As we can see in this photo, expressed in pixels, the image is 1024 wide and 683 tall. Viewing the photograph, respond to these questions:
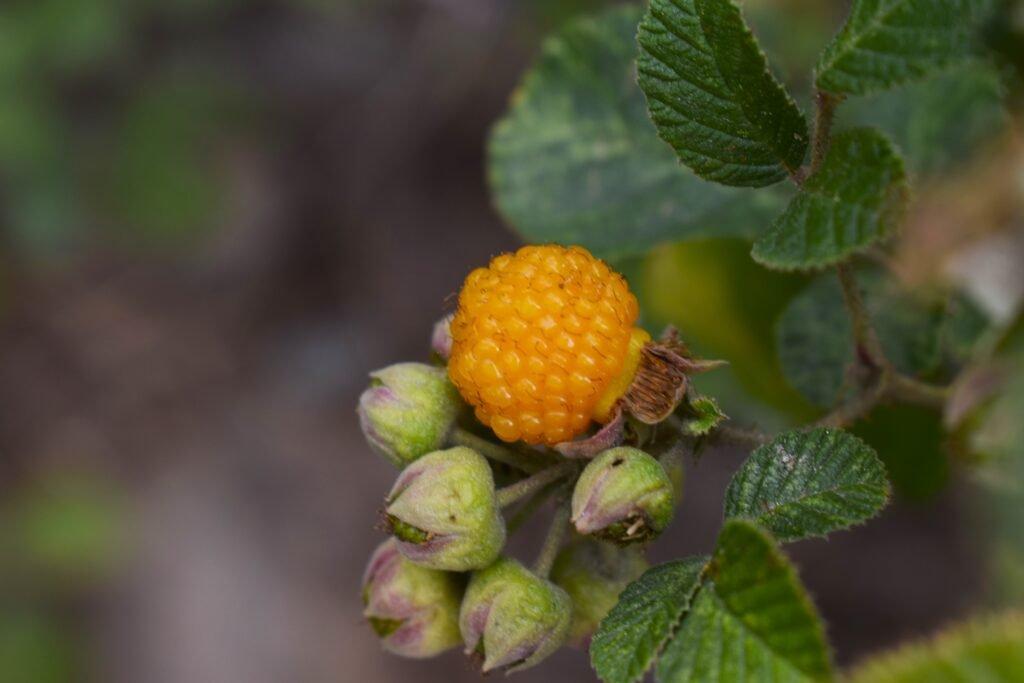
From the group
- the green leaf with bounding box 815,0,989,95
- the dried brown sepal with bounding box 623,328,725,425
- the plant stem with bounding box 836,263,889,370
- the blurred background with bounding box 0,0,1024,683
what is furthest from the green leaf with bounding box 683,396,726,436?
the blurred background with bounding box 0,0,1024,683

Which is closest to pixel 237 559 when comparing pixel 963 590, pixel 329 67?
pixel 329 67

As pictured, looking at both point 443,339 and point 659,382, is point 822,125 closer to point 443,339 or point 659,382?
point 659,382

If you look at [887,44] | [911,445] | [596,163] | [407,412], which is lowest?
[911,445]

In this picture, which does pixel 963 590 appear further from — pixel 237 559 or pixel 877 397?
pixel 237 559

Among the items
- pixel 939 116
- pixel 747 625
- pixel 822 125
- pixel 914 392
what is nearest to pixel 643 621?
Answer: pixel 747 625

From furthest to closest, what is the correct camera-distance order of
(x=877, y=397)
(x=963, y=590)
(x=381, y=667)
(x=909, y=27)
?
(x=381, y=667) → (x=963, y=590) → (x=877, y=397) → (x=909, y=27)

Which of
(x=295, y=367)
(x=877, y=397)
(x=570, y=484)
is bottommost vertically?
(x=295, y=367)

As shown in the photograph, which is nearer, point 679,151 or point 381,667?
point 679,151
